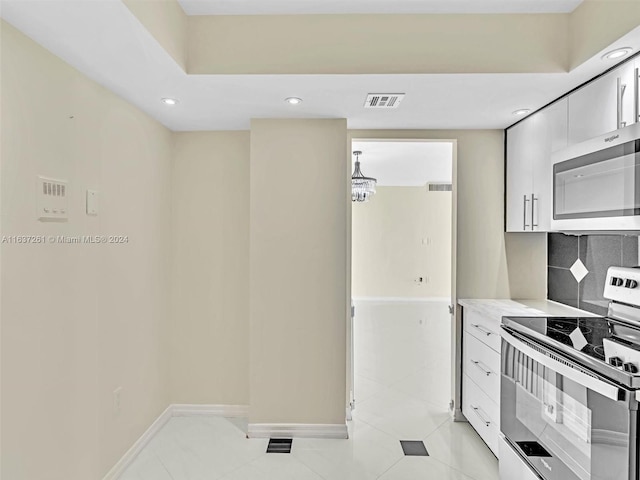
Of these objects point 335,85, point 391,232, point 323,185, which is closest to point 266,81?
point 335,85

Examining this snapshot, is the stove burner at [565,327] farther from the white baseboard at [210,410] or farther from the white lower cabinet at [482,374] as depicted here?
the white baseboard at [210,410]

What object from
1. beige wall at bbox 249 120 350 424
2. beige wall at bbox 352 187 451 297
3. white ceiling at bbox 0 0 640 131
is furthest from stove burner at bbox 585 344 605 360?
beige wall at bbox 352 187 451 297

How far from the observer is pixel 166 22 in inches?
70.6

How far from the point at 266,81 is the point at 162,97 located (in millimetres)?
689

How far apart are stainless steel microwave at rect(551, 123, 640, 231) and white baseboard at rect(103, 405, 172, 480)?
288cm

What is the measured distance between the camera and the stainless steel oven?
1.43 m

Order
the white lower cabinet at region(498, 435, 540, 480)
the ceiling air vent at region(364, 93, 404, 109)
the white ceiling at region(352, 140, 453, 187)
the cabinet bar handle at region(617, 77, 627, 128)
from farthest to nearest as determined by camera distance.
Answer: the white ceiling at region(352, 140, 453, 187), the ceiling air vent at region(364, 93, 404, 109), the white lower cabinet at region(498, 435, 540, 480), the cabinet bar handle at region(617, 77, 627, 128)

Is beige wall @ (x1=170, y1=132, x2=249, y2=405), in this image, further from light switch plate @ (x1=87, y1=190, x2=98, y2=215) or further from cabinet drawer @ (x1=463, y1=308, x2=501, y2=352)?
cabinet drawer @ (x1=463, y1=308, x2=501, y2=352)

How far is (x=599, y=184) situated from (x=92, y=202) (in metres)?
2.52

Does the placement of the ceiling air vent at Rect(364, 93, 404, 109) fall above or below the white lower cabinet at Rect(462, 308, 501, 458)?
above

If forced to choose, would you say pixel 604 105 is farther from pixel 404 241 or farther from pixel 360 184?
pixel 404 241

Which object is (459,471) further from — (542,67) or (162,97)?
(162,97)

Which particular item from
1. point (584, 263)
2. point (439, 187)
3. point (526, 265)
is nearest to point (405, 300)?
point (439, 187)

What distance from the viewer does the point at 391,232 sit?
827 cm
